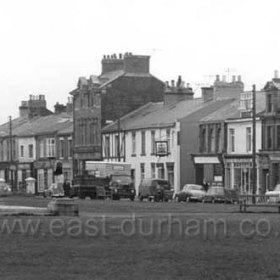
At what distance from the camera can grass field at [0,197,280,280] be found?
2141 cm

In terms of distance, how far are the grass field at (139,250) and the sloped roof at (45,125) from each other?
90.8 metres

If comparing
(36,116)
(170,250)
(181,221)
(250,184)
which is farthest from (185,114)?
(170,250)

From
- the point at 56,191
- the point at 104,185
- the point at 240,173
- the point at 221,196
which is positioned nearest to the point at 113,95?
the point at 240,173

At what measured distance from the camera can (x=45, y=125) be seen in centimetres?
13062

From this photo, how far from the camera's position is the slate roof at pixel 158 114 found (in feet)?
334

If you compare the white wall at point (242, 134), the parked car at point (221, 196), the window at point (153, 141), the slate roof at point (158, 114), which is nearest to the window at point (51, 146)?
the slate roof at point (158, 114)

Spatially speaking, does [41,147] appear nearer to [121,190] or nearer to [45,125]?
[45,125]

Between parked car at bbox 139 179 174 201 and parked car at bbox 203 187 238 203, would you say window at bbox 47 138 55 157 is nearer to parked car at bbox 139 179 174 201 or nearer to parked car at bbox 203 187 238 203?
parked car at bbox 139 179 174 201

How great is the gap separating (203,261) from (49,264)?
338 centimetres

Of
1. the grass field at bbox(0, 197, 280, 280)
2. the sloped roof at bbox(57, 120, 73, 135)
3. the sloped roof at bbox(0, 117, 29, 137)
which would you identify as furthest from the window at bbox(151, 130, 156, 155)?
the grass field at bbox(0, 197, 280, 280)

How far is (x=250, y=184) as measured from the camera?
9181 cm

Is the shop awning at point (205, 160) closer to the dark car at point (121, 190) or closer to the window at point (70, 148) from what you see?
the dark car at point (121, 190)

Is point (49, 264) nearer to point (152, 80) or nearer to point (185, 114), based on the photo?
point (185, 114)

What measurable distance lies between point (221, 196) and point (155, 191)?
8.14 metres
